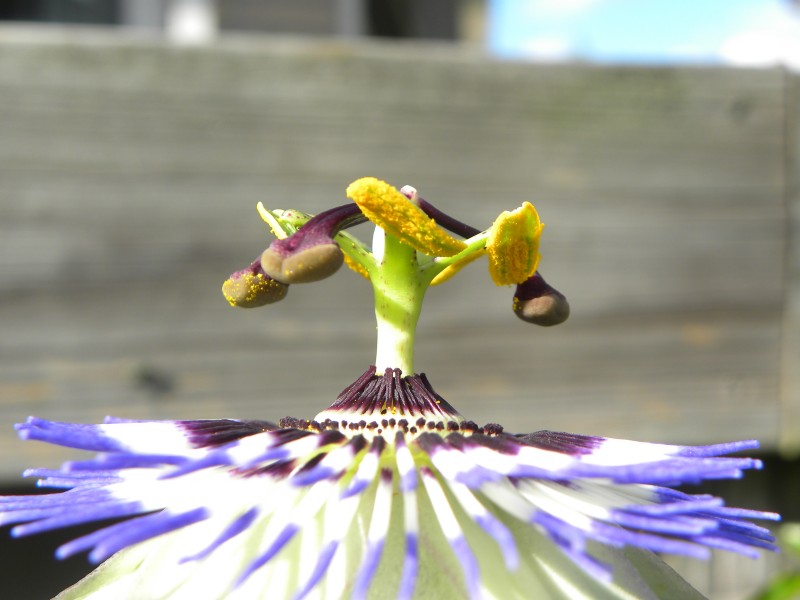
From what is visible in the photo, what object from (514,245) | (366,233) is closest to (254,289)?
(514,245)

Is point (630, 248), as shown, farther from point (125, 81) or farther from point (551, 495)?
point (551, 495)

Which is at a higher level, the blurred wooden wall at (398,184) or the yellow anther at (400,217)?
the blurred wooden wall at (398,184)

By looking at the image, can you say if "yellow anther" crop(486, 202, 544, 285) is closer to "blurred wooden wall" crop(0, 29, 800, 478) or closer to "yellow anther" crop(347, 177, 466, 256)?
"yellow anther" crop(347, 177, 466, 256)

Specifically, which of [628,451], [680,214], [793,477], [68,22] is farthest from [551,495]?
[68,22]

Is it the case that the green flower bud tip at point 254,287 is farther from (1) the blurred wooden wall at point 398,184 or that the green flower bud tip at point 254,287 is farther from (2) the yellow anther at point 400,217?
(1) the blurred wooden wall at point 398,184

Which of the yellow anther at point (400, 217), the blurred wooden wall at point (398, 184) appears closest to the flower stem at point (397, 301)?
the yellow anther at point (400, 217)
